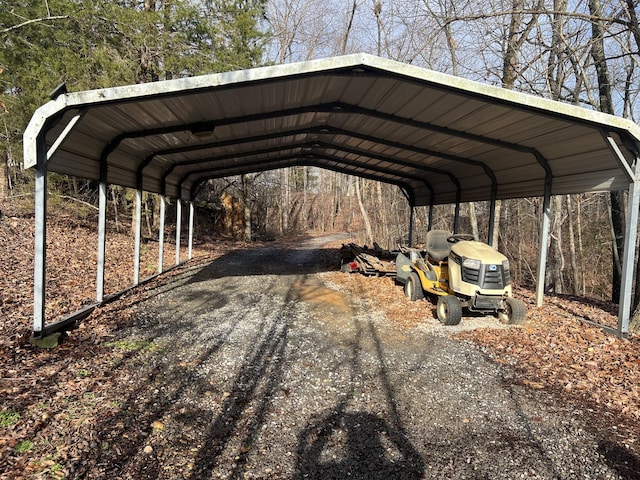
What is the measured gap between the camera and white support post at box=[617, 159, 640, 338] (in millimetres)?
4914

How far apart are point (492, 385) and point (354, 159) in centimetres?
857

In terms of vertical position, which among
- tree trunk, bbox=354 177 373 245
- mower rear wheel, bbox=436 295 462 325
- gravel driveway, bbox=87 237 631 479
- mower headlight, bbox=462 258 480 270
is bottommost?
gravel driveway, bbox=87 237 631 479

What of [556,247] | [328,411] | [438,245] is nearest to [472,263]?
[438,245]

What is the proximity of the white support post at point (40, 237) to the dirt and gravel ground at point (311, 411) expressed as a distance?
65cm

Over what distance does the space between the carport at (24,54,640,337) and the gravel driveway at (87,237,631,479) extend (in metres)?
2.13

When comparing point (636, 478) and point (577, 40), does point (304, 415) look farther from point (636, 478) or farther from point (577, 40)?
point (577, 40)

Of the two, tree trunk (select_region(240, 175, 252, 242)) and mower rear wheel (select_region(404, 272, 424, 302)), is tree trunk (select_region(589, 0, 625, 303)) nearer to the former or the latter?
mower rear wheel (select_region(404, 272, 424, 302))

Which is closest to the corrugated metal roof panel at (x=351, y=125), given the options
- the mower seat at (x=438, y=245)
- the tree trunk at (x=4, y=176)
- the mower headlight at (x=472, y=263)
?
the mower seat at (x=438, y=245)

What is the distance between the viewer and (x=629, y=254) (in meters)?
4.97

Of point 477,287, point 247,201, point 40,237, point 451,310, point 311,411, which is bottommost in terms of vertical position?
point 311,411

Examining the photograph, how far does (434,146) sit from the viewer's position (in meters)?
7.94

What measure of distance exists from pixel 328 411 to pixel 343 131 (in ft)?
21.2

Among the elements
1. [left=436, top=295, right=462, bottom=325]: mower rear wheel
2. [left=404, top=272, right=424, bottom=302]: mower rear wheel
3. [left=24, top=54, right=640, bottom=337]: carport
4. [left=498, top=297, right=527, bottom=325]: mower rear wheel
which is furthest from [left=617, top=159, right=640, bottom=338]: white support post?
[left=404, top=272, right=424, bottom=302]: mower rear wheel

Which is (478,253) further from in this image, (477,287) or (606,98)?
(606,98)
